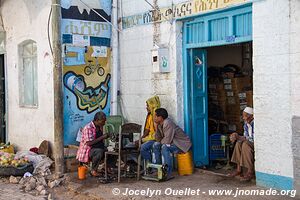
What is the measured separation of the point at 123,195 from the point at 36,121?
4.04 metres

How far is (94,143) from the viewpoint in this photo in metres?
7.94

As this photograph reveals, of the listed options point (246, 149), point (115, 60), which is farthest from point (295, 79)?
point (115, 60)

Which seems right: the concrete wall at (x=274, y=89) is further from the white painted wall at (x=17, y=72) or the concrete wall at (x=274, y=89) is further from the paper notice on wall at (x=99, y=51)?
the white painted wall at (x=17, y=72)

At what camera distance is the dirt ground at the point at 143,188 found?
6797 millimetres

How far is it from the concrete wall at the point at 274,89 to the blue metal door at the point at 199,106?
1.71 metres

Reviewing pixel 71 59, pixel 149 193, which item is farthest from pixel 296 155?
pixel 71 59

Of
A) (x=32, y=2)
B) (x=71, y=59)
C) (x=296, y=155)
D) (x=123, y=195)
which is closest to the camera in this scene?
(x=296, y=155)

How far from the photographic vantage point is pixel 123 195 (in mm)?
6918

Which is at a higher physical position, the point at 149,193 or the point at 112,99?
the point at 112,99

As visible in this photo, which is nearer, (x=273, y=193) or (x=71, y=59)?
(x=273, y=193)

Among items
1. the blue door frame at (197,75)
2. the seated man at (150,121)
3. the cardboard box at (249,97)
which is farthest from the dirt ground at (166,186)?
the cardboard box at (249,97)

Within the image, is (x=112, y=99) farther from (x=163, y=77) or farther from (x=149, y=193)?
(x=149, y=193)

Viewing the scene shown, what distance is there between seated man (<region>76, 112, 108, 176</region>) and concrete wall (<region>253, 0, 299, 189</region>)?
107 inches

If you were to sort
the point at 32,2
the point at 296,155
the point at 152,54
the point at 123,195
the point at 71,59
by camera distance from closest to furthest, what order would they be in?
the point at 296,155
the point at 123,195
the point at 152,54
the point at 71,59
the point at 32,2
